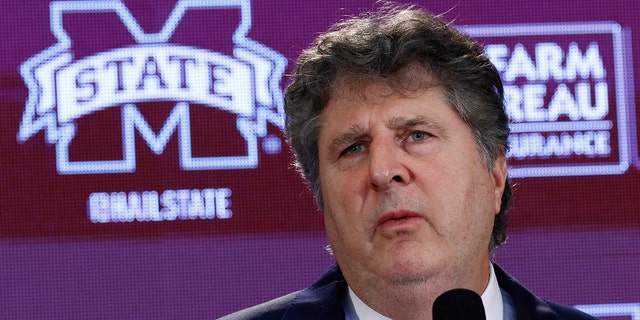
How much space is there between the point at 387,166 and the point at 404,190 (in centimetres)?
4

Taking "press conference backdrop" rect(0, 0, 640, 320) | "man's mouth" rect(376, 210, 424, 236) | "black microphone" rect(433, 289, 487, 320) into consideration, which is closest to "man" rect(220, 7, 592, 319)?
"man's mouth" rect(376, 210, 424, 236)

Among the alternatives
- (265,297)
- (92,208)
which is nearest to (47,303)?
(92,208)

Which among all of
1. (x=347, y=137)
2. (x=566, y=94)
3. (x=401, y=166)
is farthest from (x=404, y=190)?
(x=566, y=94)

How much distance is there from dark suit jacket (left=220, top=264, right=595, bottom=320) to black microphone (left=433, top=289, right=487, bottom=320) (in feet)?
1.44

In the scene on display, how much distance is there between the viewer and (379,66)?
1870mm

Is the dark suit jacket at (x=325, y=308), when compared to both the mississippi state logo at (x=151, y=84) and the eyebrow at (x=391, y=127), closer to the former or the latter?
the eyebrow at (x=391, y=127)

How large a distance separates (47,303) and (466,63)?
1465mm

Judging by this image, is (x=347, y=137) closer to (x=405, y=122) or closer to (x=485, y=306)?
(x=405, y=122)

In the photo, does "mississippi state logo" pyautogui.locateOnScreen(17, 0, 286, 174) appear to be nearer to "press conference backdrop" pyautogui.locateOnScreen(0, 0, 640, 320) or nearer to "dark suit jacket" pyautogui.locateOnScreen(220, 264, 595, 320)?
"press conference backdrop" pyautogui.locateOnScreen(0, 0, 640, 320)

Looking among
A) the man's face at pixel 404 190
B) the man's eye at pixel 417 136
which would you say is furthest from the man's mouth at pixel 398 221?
the man's eye at pixel 417 136

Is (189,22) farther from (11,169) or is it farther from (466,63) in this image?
(466,63)

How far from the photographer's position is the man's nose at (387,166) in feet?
5.71

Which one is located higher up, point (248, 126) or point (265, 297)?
point (248, 126)

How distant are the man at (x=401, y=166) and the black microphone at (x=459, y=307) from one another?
28 centimetres
